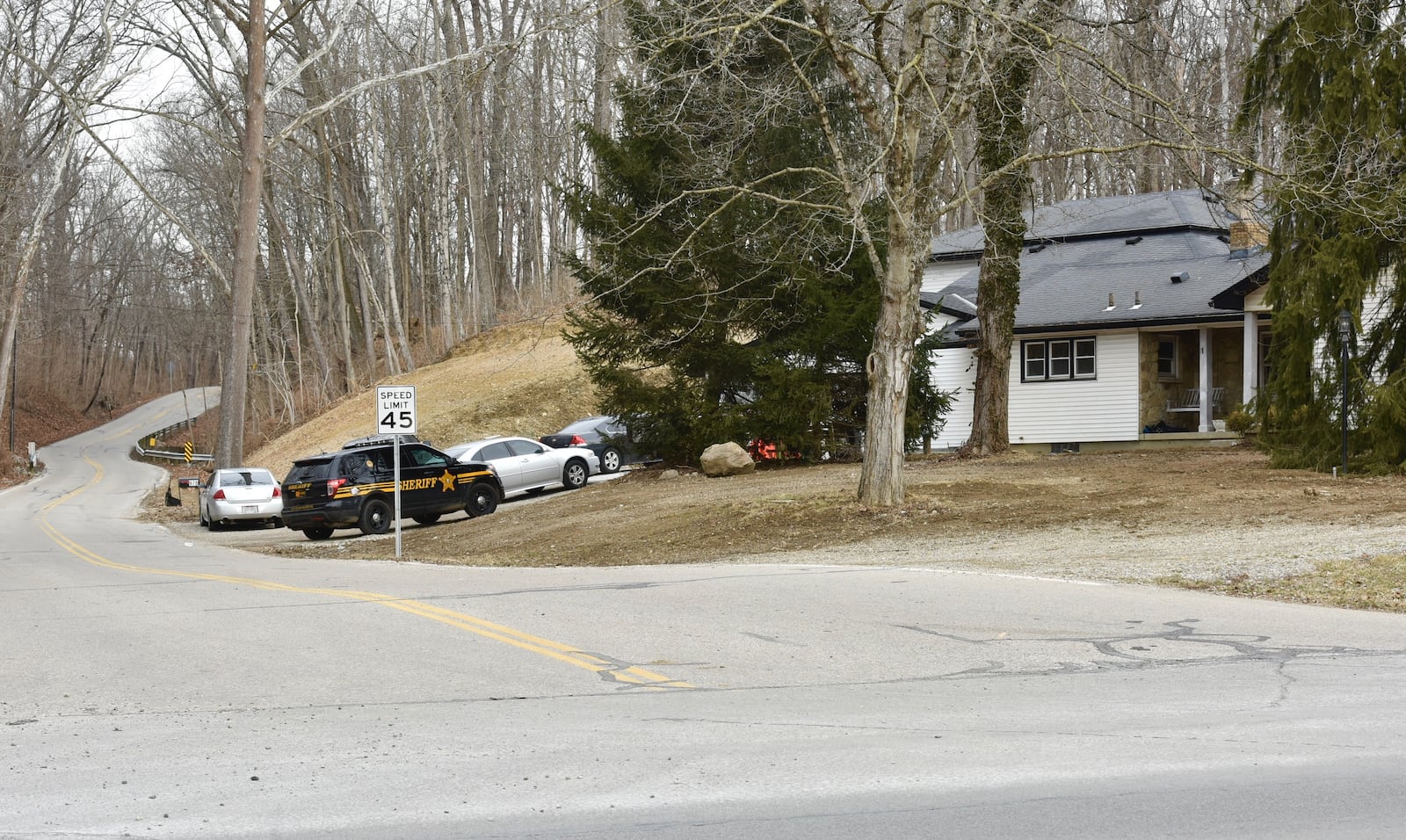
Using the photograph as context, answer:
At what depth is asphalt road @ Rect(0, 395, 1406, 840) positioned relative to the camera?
5.76 m

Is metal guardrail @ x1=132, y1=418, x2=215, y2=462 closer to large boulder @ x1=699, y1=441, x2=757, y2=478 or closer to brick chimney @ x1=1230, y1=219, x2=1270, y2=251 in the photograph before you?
large boulder @ x1=699, y1=441, x2=757, y2=478

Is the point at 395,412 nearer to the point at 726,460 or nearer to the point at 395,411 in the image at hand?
the point at 395,411

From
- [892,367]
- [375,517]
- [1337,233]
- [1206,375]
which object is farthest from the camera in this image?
[1206,375]

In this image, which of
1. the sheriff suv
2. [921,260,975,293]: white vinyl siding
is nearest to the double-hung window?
[921,260,975,293]: white vinyl siding

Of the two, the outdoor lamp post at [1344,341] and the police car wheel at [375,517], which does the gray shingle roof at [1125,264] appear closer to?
the outdoor lamp post at [1344,341]

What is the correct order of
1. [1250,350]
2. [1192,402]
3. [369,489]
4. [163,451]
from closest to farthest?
[369,489] < [1250,350] < [1192,402] < [163,451]

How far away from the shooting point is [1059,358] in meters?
34.2

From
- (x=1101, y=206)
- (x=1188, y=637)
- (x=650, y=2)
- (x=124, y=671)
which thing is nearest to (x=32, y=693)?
(x=124, y=671)

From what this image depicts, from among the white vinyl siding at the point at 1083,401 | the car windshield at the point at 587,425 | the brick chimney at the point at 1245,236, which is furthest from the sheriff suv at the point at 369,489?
the brick chimney at the point at 1245,236

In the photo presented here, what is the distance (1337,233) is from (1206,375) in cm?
1068

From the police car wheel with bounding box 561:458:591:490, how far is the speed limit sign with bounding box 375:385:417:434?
1256 centimetres

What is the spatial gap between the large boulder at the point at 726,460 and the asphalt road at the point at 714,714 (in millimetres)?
14484

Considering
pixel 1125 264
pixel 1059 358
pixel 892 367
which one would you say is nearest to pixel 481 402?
pixel 1059 358

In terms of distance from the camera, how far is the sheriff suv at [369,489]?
82.5ft
